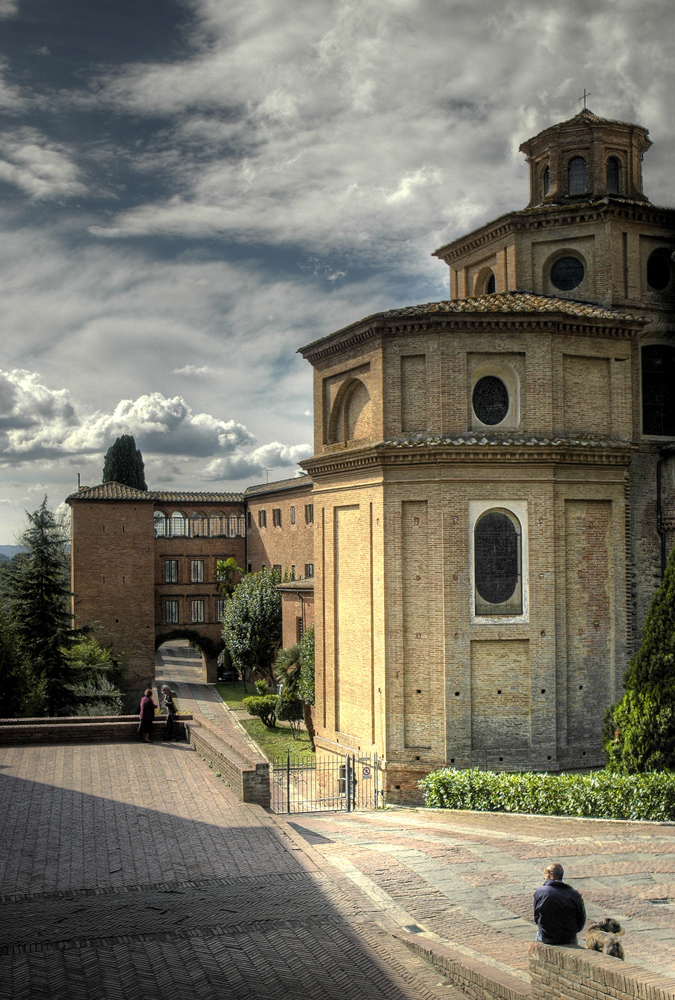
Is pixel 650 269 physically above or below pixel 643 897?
above

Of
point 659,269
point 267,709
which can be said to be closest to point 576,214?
point 659,269

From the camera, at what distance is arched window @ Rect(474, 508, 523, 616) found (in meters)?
16.7

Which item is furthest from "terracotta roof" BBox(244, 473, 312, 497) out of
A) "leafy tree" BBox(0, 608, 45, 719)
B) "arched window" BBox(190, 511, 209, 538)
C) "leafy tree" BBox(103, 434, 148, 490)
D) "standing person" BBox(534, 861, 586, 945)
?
"standing person" BBox(534, 861, 586, 945)

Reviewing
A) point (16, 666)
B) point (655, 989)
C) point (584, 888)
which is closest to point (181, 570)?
point (16, 666)

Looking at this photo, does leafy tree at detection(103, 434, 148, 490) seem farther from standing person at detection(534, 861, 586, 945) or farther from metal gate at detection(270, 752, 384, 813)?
standing person at detection(534, 861, 586, 945)

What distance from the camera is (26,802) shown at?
455 inches

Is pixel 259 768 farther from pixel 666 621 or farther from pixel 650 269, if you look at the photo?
pixel 650 269

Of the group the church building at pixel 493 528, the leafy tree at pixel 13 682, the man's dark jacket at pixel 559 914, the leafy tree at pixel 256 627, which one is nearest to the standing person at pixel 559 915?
the man's dark jacket at pixel 559 914

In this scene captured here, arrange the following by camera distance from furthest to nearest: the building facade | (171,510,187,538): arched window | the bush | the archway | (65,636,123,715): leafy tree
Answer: (171,510,187,538): arched window
the archway
the building facade
the bush
(65,636,123,715): leafy tree

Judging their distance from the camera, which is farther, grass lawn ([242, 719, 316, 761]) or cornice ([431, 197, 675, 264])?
grass lawn ([242, 719, 316, 761])

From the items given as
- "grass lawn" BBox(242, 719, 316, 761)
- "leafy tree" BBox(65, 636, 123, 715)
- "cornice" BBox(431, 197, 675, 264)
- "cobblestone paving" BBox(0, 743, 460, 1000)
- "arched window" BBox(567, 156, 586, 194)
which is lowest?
"grass lawn" BBox(242, 719, 316, 761)

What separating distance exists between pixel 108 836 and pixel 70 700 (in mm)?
17449

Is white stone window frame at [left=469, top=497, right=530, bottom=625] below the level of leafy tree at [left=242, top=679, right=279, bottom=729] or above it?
above

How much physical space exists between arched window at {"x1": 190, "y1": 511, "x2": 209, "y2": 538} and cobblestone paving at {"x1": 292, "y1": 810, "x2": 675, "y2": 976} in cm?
3146
